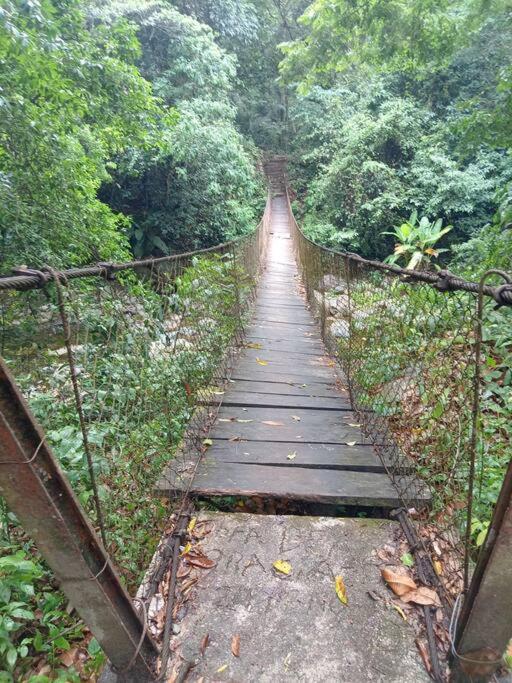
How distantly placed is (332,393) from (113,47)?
181 inches

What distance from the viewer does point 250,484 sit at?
74.8 inches

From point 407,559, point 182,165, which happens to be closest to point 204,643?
point 407,559

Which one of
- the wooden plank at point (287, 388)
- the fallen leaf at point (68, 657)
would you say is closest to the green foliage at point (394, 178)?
the wooden plank at point (287, 388)

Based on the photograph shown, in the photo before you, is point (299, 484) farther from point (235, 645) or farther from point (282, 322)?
point (282, 322)

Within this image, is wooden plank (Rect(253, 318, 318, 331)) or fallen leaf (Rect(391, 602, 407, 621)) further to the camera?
wooden plank (Rect(253, 318, 318, 331))

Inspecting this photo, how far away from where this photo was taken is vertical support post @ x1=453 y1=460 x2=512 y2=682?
89cm

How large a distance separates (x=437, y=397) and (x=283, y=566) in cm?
97

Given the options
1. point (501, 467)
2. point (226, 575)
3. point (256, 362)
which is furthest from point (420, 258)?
point (226, 575)

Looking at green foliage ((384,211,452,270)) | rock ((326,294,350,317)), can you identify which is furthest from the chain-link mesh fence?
green foliage ((384,211,452,270))

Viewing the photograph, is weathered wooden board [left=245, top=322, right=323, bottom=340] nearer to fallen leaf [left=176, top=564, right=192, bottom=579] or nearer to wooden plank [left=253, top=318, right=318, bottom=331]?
wooden plank [left=253, top=318, right=318, bottom=331]

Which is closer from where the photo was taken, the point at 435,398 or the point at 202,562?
the point at 202,562

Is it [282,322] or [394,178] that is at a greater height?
[394,178]

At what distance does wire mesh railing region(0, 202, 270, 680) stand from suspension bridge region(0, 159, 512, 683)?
12 millimetres

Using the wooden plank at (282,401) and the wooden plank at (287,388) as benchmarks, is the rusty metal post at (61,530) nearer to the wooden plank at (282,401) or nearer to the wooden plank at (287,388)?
the wooden plank at (282,401)
